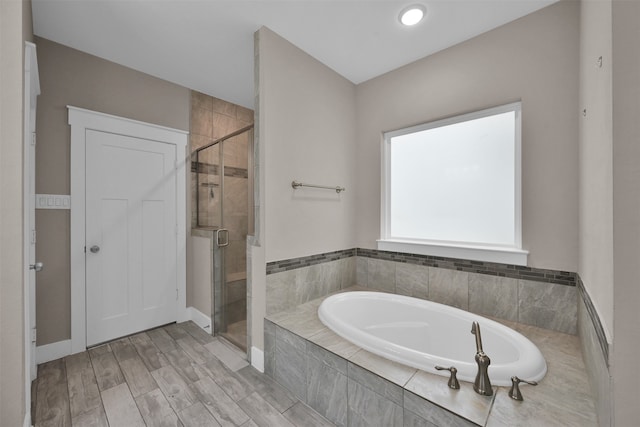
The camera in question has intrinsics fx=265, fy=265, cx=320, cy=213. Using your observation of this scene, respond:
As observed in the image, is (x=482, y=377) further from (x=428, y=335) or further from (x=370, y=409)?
(x=428, y=335)

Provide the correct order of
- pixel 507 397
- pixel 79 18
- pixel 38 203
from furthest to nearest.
Result: pixel 38 203
pixel 79 18
pixel 507 397

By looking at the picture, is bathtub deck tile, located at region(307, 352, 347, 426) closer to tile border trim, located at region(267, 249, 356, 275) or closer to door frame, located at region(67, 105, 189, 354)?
tile border trim, located at region(267, 249, 356, 275)

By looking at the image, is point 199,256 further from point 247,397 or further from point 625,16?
point 625,16

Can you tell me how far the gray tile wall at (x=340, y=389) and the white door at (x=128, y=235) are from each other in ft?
4.78

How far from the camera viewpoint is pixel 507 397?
3.59 ft

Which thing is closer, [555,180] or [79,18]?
[555,180]

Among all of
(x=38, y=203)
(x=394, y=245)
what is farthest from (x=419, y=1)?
(x=38, y=203)

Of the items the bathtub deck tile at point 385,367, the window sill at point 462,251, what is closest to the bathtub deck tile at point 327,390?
the bathtub deck tile at point 385,367

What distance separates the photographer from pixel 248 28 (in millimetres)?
1927

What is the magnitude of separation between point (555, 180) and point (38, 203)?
12.0 feet

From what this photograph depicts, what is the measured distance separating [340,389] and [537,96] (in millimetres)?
2185

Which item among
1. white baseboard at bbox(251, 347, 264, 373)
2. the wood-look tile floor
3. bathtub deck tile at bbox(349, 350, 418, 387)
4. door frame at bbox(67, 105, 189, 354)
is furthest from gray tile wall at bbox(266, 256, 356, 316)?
door frame at bbox(67, 105, 189, 354)

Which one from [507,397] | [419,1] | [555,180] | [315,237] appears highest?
[419,1]

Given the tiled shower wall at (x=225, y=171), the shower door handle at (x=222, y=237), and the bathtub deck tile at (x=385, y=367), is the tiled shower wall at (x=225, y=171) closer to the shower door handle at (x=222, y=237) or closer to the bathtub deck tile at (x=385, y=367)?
the shower door handle at (x=222, y=237)
